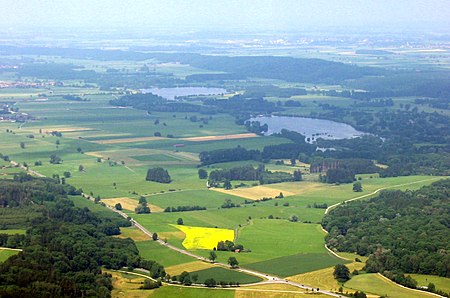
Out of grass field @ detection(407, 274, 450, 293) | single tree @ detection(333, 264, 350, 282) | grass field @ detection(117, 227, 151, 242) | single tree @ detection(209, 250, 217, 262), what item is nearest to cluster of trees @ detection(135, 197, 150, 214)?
grass field @ detection(117, 227, 151, 242)

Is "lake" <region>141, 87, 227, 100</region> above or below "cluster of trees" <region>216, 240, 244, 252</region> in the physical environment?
below

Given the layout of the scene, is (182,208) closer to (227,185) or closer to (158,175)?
(227,185)

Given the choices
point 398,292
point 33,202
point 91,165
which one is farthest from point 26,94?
point 398,292

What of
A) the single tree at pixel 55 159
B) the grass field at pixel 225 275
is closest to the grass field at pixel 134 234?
the grass field at pixel 225 275

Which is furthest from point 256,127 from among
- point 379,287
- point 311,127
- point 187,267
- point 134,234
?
point 379,287

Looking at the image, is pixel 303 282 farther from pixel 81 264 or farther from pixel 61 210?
pixel 61 210

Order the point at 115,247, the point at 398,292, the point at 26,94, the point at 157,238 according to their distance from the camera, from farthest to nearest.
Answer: the point at 26,94
the point at 157,238
the point at 115,247
the point at 398,292

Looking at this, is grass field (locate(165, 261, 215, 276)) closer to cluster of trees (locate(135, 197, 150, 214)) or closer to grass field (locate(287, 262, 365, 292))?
grass field (locate(287, 262, 365, 292))
